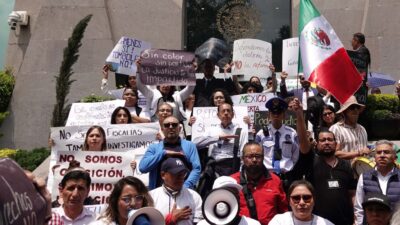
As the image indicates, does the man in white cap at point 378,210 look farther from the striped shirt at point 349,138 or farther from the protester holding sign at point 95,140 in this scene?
the protester holding sign at point 95,140

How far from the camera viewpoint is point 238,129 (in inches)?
306

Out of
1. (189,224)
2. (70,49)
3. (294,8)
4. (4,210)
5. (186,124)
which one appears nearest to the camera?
(4,210)

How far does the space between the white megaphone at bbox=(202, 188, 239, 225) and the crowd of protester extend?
0.04 metres

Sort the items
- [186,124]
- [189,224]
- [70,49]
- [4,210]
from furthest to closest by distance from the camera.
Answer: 1. [70,49]
2. [186,124]
3. [189,224]
4. [4,210]

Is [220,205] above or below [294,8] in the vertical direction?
below

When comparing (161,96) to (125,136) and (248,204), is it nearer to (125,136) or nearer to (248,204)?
(125,136)

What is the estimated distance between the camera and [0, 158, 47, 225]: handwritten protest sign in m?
1.90

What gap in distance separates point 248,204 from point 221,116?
1.96m

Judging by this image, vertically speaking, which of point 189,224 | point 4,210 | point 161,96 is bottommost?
point 189,224

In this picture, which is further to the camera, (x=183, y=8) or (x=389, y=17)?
(x=183, y=8)

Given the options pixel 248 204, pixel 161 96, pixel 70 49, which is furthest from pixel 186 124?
pixel 70 49

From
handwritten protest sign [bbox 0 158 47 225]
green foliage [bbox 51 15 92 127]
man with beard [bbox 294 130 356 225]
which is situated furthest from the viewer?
green foliage [bbox 51 15 92 127]

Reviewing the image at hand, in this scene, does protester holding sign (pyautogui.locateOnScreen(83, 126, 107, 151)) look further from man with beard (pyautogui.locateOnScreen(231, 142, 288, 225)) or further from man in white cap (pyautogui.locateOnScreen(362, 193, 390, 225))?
man in white cap (pyautogui.locateOnScreen(362, 193, 390, 225))

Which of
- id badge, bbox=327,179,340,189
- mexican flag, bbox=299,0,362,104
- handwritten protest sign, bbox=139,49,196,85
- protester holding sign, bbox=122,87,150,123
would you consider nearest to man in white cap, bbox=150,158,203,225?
id badge, bbox=327,179,340,189
